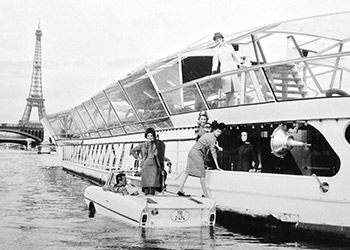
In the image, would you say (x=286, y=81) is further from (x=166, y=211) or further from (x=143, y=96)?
(x=143, y=96)

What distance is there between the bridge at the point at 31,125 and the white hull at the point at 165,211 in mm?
121815

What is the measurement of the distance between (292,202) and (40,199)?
10.4 meters

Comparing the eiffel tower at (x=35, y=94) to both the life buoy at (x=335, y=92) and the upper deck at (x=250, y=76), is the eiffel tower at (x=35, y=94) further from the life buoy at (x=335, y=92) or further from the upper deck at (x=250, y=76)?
the life buoy at (x=335, y=92)

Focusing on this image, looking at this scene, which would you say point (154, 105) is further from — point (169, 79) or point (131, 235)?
point (131, 235)

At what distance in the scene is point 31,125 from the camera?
151 metres

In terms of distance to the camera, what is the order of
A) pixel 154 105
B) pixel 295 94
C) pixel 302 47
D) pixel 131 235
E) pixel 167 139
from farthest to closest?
1. pixel 154 105
2. pixel 167 139
3. pixel 302 47
4. pixel 295 94
5. pixel 131 235

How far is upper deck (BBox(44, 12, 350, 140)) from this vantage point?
12.4 metres

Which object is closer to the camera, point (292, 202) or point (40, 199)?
point (292, 202)

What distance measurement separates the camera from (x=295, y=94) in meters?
13.0

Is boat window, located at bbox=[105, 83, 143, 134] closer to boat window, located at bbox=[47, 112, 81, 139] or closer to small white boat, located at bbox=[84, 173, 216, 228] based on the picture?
small white boat, located at bbox=[84, 173, 216, 228]

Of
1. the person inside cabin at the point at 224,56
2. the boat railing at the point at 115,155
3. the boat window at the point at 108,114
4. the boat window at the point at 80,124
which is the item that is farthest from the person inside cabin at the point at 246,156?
the boat window at the point at 80,124

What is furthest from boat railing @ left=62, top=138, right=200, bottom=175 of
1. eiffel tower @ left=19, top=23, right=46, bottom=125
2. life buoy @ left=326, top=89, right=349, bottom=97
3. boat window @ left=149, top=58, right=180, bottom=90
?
eiffel tower @ left=19, top=23, right=46, bottom=125

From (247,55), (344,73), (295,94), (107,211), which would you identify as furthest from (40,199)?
(344,73)

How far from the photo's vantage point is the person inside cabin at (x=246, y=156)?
13.2 m
